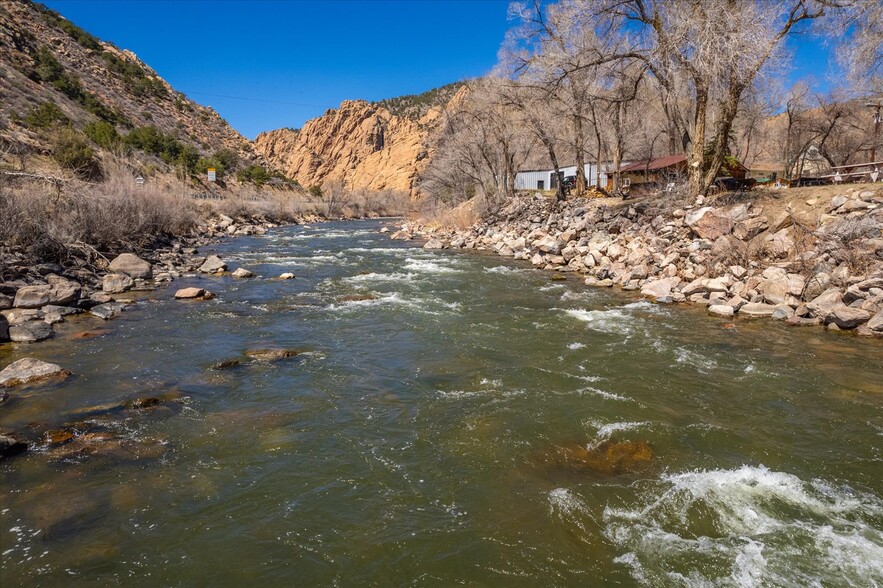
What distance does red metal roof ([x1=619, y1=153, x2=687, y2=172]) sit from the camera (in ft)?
89.3

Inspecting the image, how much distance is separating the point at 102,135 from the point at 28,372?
40.7m

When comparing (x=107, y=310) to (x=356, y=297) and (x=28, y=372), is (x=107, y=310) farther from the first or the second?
(x=356, y=297)

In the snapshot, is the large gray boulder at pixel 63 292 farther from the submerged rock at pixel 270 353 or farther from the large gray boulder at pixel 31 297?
the submerged rock at pixel 270 353

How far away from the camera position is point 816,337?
9461mm

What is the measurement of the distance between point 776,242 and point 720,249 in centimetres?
131

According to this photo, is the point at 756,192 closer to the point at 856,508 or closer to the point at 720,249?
the point at 720,249

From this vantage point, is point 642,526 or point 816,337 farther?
point 816,337

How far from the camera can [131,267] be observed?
16.2 metres

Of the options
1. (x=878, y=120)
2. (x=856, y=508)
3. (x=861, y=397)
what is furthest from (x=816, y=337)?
(x=878, y=120)

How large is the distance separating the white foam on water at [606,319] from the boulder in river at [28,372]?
973cm

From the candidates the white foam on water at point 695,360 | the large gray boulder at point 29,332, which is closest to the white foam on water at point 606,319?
the white foam on water at point 695,360

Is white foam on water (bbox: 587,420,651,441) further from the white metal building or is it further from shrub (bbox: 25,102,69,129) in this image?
shrub (bbox: 25,102,69,129)

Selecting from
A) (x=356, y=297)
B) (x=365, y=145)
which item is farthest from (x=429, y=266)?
(x=365, y=145)

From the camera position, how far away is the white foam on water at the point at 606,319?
1030 centimetres
